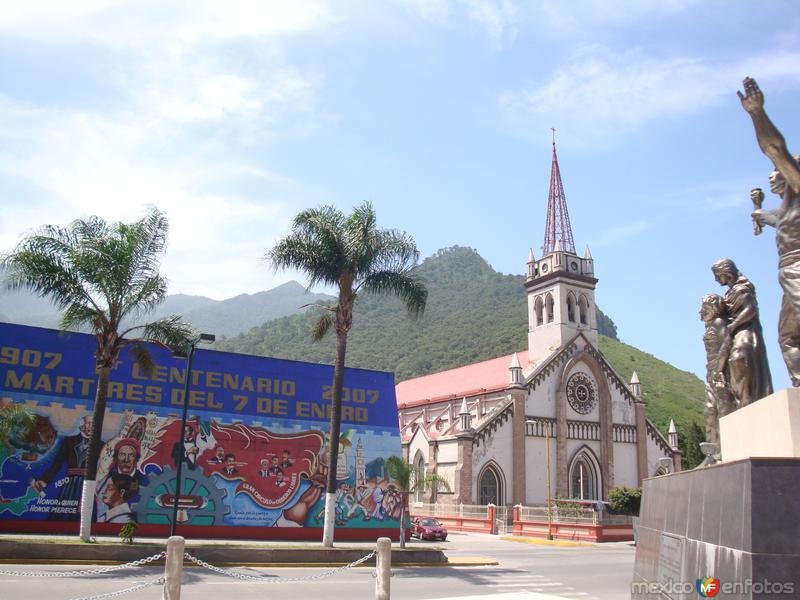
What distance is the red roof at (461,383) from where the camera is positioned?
2040 inches

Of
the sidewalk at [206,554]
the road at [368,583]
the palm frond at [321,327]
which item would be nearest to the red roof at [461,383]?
the palm frond at [321,327]

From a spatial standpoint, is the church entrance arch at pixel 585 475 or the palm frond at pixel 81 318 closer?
the palm frond at pixel 81 318

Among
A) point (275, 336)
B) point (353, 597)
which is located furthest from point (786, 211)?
point (275, 336)

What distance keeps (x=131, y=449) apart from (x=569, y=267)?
38.2 metres

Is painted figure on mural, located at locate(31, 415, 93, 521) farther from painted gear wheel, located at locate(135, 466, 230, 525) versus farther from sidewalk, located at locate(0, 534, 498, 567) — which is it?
sidewalk, located at locate(0, 534, 498, 567)

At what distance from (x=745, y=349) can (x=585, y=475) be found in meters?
43.9

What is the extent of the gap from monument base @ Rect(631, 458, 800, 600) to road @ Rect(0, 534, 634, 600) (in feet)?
22.4

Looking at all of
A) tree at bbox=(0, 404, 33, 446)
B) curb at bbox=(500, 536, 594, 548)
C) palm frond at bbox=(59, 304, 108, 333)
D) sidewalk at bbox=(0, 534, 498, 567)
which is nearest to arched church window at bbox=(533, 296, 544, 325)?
curb at bbox=(500, 536, 594, 548)

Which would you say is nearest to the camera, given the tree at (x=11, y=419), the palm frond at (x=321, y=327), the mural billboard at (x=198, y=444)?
the tree at (x=11, y=419)

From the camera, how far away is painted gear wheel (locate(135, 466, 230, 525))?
23.3m

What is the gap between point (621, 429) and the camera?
50.9 m

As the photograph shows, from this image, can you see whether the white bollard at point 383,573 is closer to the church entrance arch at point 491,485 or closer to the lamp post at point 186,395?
the lamp post at point 186,395

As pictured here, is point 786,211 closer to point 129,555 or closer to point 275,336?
point 129,555

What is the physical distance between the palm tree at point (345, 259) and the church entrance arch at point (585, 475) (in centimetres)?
3063
